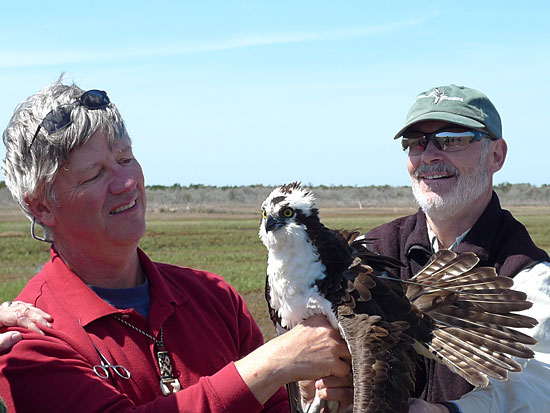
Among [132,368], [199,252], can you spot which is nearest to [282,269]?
[132,368]

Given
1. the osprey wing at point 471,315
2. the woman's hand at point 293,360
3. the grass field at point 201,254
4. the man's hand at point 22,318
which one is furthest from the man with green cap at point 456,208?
the grass field at point 201,254

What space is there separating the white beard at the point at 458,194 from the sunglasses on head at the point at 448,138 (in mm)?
130

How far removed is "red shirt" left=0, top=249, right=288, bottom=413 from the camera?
289 centimetres

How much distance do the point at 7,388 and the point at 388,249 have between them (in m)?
2.73

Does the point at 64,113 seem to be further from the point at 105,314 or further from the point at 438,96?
the point at 438,96

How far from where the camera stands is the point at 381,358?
3334mm

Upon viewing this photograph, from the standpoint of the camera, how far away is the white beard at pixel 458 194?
14.1ft

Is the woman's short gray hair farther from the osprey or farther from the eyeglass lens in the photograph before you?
the eyeglass lens

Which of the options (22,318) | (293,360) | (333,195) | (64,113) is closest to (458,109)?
(293,360)

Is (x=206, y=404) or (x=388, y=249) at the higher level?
(x=388, y=249)

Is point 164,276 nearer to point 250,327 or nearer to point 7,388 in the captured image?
point 250,327

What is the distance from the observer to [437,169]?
14.8 feet

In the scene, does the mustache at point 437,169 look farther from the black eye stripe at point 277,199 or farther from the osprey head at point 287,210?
the black eye stripe at point 277,199

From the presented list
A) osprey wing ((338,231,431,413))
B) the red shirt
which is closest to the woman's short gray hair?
the red shirt
